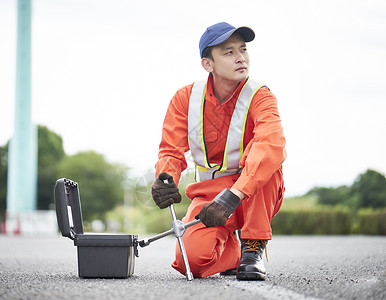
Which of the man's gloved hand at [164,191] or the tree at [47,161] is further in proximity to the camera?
the tree at [47,161]

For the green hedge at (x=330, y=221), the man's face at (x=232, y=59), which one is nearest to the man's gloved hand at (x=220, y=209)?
the man's face at (x=232, y=59)

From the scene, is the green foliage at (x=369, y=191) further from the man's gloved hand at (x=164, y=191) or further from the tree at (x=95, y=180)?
the man's gloved hand at (x=164, y=191)

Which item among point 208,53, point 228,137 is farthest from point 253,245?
point 208,53

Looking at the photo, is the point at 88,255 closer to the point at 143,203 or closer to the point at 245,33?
the point at 143,203

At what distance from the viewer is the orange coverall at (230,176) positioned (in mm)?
3572

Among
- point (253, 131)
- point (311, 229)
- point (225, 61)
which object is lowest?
point (311, 229)

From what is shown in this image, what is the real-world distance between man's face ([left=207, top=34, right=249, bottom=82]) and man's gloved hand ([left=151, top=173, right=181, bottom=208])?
0.75 metres

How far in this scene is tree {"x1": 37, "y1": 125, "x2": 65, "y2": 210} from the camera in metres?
55.0

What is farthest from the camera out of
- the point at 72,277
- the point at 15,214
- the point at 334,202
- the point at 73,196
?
the point at 334,202

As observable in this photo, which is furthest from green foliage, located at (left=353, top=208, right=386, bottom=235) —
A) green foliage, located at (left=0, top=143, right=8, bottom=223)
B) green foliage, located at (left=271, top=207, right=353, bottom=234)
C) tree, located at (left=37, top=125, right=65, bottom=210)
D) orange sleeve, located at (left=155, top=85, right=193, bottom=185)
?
tree, located at (left=37, top=125, right=65, bottom=210)

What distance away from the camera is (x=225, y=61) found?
3967mm

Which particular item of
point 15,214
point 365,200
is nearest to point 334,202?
point 365,200

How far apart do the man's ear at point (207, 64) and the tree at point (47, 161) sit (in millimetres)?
51820

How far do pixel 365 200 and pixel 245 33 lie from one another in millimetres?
34415
